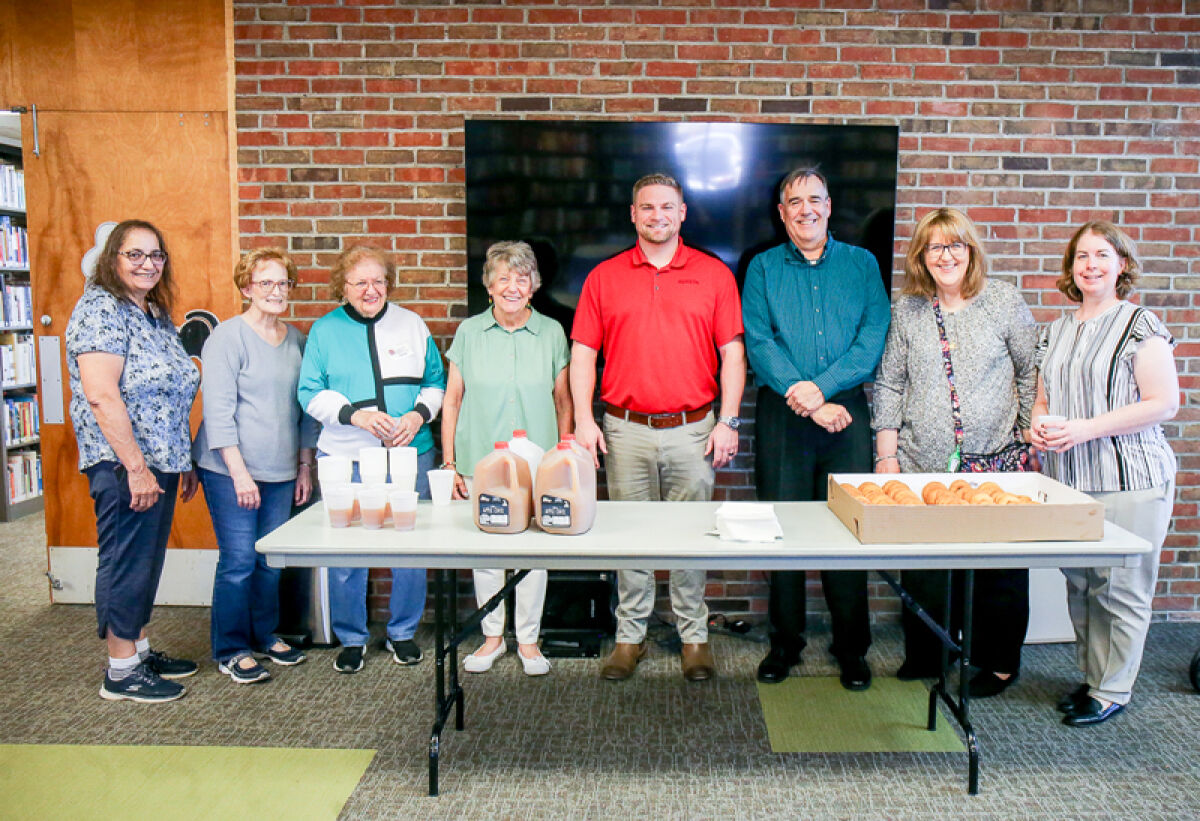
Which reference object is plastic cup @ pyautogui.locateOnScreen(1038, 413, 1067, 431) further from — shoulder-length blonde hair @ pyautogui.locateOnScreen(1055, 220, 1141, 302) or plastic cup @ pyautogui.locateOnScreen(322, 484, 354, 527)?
plastic cup @ pyautogui.locateOnScreen(322, 484, 354, 527)

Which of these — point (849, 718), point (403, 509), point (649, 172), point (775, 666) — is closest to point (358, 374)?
point (403, 509)

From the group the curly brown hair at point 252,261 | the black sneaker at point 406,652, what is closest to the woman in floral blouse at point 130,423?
the curly brown hair at point 252,261

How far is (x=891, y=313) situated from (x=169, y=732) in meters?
2.83

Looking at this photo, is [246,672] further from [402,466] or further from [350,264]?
[350,264]

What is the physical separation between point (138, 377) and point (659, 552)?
189cm

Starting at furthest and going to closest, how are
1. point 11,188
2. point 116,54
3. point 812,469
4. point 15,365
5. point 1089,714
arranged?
point 11,188 < point 15,365 < point 116,54 < point 812,469 < point 1089,714

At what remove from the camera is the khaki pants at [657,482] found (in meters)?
3.10

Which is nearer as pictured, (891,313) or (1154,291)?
(891,313)

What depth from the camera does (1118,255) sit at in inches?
106

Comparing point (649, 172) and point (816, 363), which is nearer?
point (816, 363)

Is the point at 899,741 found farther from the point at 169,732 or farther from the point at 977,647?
the point at 169,732

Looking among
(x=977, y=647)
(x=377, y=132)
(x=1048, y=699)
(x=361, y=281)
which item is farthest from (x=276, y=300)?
(x=1048, y=699)

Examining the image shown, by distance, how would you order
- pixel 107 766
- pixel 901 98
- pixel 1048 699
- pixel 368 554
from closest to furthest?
pixel 368 554 < pixel 107 766 < pixel 1048 699 < pixel 901 98

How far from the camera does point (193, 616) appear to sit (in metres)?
3.79
